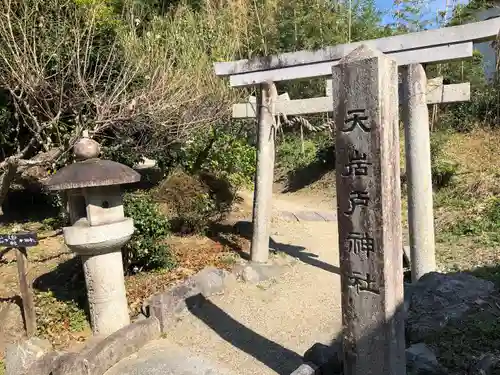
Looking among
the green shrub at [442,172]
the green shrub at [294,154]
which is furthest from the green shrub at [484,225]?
the green shrub at [294,154]

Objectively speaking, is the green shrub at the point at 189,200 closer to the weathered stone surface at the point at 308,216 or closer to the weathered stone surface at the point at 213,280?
the weathered stone surface at the point at 213,280

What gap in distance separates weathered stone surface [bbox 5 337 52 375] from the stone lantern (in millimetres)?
545

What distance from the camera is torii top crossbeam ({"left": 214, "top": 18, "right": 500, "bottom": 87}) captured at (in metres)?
4.68

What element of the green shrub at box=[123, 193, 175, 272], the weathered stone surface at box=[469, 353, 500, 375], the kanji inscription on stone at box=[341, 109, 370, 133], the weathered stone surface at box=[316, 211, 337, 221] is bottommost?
the weathered stone surface at box=[316, 211, 337, 221]

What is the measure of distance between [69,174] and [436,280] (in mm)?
4079

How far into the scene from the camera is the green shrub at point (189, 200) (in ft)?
23.9

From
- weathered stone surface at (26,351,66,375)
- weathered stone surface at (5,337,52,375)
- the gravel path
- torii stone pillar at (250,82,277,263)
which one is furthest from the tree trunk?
torii stone pillar at (250,82,277,263)

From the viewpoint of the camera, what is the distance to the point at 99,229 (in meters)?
4.54

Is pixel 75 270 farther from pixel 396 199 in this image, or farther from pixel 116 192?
pixel 396 199

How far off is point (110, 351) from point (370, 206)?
3.04m

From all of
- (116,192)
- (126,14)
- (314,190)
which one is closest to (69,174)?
(116,192)

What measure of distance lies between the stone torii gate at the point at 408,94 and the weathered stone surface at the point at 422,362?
2039mm

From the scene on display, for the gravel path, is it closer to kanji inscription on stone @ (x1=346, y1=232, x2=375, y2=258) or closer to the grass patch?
the grass patch

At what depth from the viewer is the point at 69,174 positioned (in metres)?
4.50
